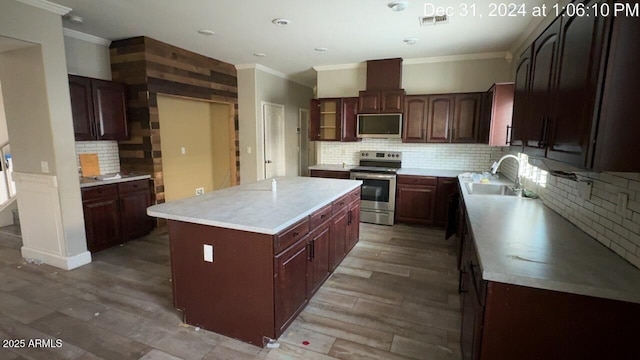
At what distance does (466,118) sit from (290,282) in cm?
383

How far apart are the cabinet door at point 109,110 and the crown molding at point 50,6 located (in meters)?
0.87

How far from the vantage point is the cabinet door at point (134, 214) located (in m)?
3.98

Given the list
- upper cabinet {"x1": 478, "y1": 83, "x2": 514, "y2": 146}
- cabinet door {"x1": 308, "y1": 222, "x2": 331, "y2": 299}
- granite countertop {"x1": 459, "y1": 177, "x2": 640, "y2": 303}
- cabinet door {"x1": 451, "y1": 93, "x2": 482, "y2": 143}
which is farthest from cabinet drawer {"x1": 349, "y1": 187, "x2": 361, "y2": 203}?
cabinet door {"x1": 451, "y1": 93, "x2": 482, "y2": 143}

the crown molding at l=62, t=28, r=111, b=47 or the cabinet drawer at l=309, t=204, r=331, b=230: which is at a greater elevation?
the crown molding at l=62, t=28, r=111, b=47

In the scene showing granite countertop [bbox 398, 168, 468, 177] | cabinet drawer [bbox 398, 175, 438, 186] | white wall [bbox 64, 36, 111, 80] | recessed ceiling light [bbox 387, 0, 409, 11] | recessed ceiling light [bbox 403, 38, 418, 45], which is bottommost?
cabinet drawer [bbox 398, 175, 438, 186]

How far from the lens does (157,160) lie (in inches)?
169

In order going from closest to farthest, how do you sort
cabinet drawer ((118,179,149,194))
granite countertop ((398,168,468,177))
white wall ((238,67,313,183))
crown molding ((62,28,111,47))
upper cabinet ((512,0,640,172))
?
upper cabinet ((512,0,640,172)), crown molding ((62,28,111,47)), cabinet drawer ((118,179,149,194)), granite countertop ((398,168,468,177)), white wall ((238,67,313,183))

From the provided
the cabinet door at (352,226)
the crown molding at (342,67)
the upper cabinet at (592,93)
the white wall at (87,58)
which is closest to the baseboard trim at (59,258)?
the white wall at (87,58)

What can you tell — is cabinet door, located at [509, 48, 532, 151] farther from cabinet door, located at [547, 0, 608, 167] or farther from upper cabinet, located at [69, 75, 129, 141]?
upper cabinet, located at [69, 75, 129, 141]

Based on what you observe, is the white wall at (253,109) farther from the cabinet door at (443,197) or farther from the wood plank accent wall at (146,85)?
the cabinet door at (443,197)

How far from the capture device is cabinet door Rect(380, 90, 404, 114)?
4902 millimetres

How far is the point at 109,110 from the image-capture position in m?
4.00

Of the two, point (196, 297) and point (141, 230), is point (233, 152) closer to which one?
point (141, 230)

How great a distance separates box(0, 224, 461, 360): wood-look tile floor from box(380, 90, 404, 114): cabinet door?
241cm
